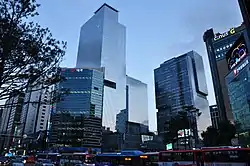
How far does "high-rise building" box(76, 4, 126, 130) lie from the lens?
150 metres

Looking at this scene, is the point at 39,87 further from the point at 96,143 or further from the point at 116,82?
the point at 116,82

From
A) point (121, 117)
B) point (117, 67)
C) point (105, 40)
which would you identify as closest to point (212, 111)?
point (121, 117)

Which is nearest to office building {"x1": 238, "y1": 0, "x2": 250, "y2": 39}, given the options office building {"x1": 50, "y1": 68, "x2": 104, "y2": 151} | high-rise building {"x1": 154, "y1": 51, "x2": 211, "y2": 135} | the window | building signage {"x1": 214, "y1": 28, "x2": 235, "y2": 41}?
office building {"x1": 50, "y1": 68, "x2": 104, "y2": 151}

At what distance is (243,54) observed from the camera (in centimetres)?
5603

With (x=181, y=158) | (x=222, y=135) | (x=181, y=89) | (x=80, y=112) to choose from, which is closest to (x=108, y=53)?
(x=181, y=89)

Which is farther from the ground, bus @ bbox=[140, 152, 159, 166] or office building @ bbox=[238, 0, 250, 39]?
office building @ bbox=[238, 0, 250, 39]

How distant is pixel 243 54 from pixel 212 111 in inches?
3018

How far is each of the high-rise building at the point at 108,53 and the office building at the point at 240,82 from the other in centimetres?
9210

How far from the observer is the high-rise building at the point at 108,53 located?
149625mm

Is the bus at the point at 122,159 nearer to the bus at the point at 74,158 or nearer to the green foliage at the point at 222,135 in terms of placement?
the bus at the point at 74,158

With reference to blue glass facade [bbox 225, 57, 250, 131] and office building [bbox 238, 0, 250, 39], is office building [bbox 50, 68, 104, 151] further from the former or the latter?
office building [bbox 238, 0, 250, 39]

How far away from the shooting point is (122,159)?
27594 mm

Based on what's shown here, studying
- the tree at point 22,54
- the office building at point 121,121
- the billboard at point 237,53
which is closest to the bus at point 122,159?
the tree at point 22,54

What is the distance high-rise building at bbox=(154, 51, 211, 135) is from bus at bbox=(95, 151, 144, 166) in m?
97.8
